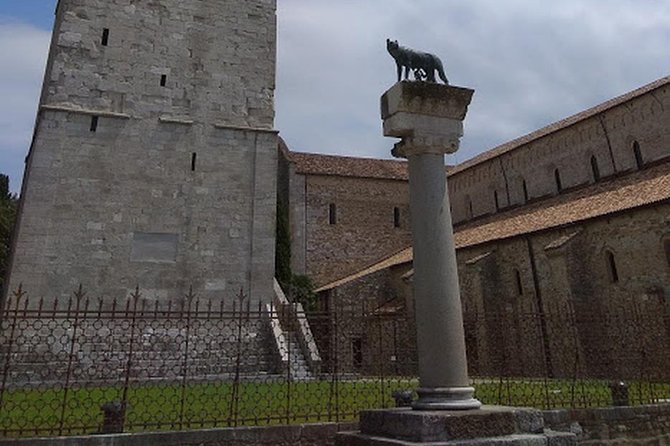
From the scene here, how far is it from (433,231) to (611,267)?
14736 mm

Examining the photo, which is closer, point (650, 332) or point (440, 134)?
point (440, 134)

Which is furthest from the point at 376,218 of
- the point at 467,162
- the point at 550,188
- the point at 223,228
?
the point at 223,228

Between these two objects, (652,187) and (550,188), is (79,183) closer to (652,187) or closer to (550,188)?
(652,187)

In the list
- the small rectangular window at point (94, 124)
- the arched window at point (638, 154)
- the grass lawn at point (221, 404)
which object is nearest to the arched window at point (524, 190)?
the arched window at point (638, 154)

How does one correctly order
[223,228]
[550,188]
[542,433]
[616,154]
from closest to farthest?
[542,433] < [223,228] < [616,154] < [550,188]

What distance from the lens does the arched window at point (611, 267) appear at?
17.4 m

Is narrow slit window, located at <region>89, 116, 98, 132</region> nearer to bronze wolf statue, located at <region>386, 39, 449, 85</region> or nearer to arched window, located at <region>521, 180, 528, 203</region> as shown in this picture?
bronze wolf statue, located at <region>386, 39, 449, 85</region>

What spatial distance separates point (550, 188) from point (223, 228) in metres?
16.5

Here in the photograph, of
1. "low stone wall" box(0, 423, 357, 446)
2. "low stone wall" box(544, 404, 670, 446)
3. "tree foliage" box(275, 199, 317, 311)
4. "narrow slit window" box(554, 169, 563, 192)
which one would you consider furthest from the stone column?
"narrow slit window" box(554, 169, 563, 192)

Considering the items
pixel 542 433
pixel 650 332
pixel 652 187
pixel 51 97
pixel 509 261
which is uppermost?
pixel 51 97

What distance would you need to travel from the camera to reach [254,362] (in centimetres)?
1480

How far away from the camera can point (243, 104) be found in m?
18.5

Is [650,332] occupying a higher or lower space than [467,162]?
lower

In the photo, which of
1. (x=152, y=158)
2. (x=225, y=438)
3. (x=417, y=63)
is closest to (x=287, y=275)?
(x=152, y=158)
